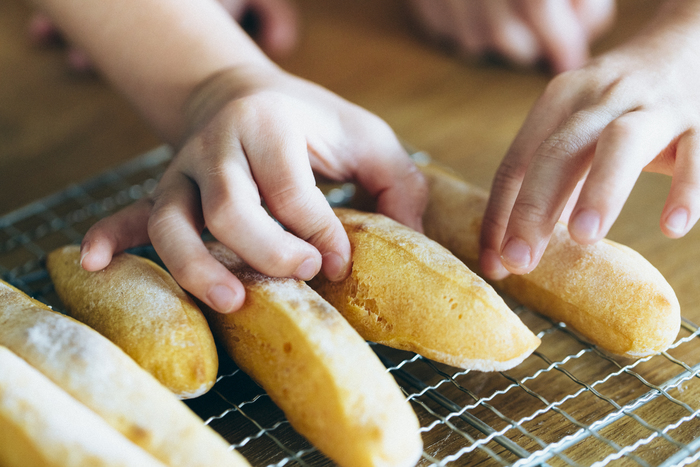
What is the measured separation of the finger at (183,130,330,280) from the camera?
575mm

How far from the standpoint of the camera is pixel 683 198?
1.91ft

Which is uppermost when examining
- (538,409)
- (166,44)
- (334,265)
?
(166,44)

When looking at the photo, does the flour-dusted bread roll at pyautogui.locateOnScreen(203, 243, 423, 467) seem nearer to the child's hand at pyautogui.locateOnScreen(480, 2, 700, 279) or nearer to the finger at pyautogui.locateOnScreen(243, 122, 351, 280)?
the finger at pyautogui.locateOnScreen(243, 122, 351, 280)

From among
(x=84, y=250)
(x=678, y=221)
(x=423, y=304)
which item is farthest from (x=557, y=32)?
(x=84, y=250)

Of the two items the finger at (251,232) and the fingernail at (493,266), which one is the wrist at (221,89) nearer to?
the finger at (251,232)

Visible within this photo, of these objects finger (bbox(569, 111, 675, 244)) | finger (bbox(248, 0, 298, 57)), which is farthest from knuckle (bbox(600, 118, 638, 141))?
finger (bbox(248, 0, 298, 57))

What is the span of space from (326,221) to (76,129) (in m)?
0.90

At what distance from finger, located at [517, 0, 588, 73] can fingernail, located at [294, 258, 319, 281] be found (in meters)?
1.03

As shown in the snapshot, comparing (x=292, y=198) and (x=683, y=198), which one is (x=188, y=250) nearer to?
(x=292, y=198)

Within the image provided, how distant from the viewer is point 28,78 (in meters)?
1.49

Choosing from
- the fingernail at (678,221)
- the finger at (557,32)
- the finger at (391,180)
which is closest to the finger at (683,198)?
the fingernail at (678,221)

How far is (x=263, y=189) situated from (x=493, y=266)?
27 cm

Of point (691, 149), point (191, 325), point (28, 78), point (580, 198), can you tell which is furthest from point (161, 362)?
point (28, 78)

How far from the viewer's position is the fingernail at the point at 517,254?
23.5 inches
